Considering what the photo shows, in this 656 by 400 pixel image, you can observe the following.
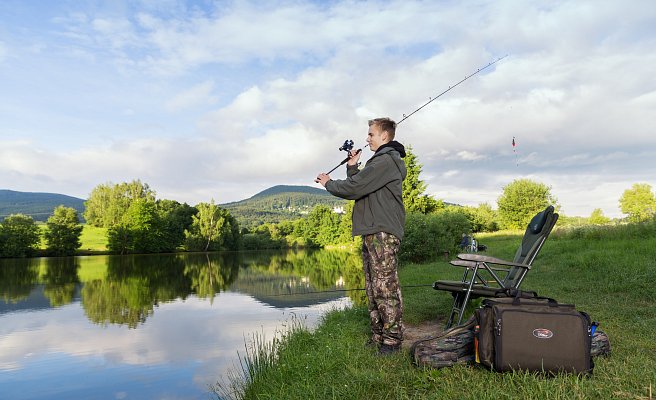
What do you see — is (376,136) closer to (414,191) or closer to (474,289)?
(474,289)

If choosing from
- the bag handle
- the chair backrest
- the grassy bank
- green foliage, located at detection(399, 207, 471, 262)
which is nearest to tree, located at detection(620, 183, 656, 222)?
green foliage, located at detection(399, 207, 471, 262)

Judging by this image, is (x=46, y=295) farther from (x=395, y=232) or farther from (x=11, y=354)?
(x=395, y=232)

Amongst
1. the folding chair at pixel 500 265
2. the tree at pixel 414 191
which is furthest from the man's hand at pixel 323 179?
the tree at pixel 414 191

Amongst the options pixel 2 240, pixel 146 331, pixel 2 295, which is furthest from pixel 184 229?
pixel 146 331

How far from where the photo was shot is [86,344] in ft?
36.9

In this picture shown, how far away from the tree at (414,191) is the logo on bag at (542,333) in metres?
28.1

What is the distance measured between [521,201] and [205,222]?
48.4 meters

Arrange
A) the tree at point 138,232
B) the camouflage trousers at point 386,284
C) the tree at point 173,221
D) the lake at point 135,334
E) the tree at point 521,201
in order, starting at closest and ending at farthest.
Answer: the camouflage trousers at point 386,284, the lake at point 135,334, the tree at point 521,201, the tree at point 138,232, the tree at point 173,221

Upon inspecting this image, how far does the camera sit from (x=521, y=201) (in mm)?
55938

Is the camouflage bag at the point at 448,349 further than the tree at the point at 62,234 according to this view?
No

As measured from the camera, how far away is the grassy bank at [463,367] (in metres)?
3.20

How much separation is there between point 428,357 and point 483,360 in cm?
45

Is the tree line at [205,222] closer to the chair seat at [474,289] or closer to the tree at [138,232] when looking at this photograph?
the tree at [138,232]

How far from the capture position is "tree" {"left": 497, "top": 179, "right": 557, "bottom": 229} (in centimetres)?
5544
